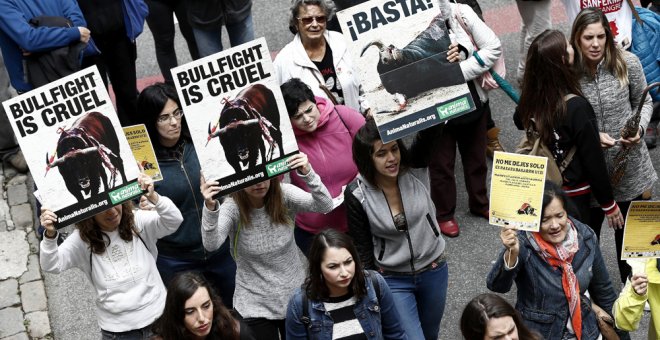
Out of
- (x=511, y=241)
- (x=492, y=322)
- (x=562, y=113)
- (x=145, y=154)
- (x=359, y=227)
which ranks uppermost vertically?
(x=145, y=154)

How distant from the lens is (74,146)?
541cm

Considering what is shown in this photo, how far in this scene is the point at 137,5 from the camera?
324 inches

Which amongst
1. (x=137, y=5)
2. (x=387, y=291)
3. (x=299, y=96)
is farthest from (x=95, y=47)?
(x=387, y=291)

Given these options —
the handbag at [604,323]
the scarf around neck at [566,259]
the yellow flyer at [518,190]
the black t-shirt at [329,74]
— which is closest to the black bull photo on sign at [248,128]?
the yellow flyer at [518,190]

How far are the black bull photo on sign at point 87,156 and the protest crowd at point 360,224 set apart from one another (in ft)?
0.09

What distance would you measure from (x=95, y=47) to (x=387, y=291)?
3689mm

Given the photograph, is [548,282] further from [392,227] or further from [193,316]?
[193,316]

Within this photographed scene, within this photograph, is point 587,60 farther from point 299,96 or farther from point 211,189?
point 211,189

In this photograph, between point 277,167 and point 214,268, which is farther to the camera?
point 214,268

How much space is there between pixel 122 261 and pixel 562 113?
2.51 metres

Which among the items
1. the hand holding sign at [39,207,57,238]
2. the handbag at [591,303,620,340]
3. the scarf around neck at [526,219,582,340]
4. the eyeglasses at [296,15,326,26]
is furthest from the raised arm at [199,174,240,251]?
the handbag at [591,303,620,340]

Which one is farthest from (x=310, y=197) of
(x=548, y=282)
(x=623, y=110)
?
(x=623, y=110)

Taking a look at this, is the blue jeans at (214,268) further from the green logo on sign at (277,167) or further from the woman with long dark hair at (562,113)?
the woman with long dark hair at (562,113)

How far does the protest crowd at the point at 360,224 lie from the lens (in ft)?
17.2
